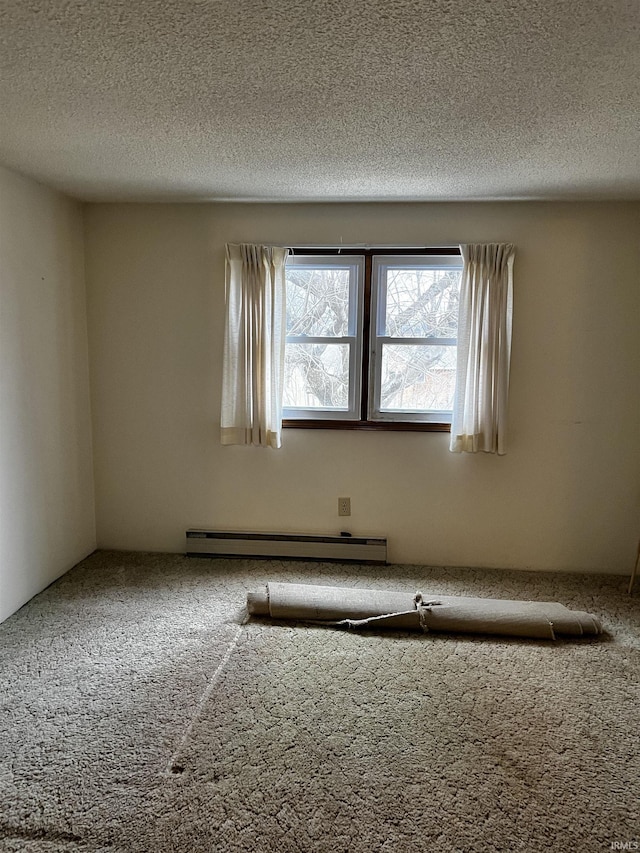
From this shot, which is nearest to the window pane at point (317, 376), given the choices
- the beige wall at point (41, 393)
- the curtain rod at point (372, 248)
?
the curtain rod at point (372, 248)

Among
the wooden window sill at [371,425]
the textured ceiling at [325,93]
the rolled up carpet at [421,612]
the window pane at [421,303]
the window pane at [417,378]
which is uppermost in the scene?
the textured ceiling at [325,93]

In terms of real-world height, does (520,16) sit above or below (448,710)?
above

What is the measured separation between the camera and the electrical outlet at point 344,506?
3521mm

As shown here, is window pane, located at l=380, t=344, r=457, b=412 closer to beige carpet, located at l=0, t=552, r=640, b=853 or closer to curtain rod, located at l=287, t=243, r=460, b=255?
curtain rod, located at l=287, t=243, r=460, b=255

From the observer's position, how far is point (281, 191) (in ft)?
10.0

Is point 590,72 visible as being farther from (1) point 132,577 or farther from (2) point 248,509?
(1) point 132,577

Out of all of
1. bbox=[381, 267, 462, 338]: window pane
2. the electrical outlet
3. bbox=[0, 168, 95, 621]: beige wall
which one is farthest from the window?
bbox=[0, 168, 95, 621]: beige wall

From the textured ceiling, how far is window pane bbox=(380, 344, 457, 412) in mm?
965

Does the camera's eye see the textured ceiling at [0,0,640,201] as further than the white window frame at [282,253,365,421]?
No

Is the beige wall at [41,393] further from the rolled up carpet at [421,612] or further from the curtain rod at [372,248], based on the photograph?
the curtain rod at [372,248]

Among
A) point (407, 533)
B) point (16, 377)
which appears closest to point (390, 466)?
point (407, 533)

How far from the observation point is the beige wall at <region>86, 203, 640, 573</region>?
3.22 metres

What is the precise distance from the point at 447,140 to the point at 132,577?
9.34ft

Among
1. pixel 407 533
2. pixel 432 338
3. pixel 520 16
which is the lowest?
pixel 407 533
